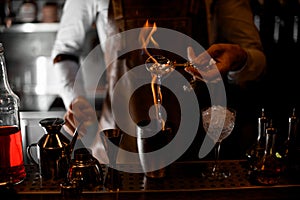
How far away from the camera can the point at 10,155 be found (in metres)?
1.09

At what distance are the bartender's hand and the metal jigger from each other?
0.29 meters

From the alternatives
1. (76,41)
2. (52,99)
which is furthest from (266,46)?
(52,99)

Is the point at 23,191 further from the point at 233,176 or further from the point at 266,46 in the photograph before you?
the point at 266,46

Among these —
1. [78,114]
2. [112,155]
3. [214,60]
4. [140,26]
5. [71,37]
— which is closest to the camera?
[112,155]

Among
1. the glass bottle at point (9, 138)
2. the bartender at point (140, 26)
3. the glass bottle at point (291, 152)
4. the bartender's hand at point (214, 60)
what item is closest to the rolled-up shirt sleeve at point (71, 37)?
the bartender at point (140, 26)

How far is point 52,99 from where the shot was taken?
3047mm

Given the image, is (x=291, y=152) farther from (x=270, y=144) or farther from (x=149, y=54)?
(x=149, y=54)

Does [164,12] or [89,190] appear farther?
[164,12]

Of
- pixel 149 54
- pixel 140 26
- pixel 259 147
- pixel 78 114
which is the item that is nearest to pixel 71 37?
pixel 140 26

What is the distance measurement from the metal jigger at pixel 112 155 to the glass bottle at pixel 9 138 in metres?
0.22

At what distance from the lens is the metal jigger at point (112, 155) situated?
3.43 feet

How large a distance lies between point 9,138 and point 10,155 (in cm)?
4

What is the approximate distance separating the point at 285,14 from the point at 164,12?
2.86ft

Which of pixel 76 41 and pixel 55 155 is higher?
pixel 76 41
